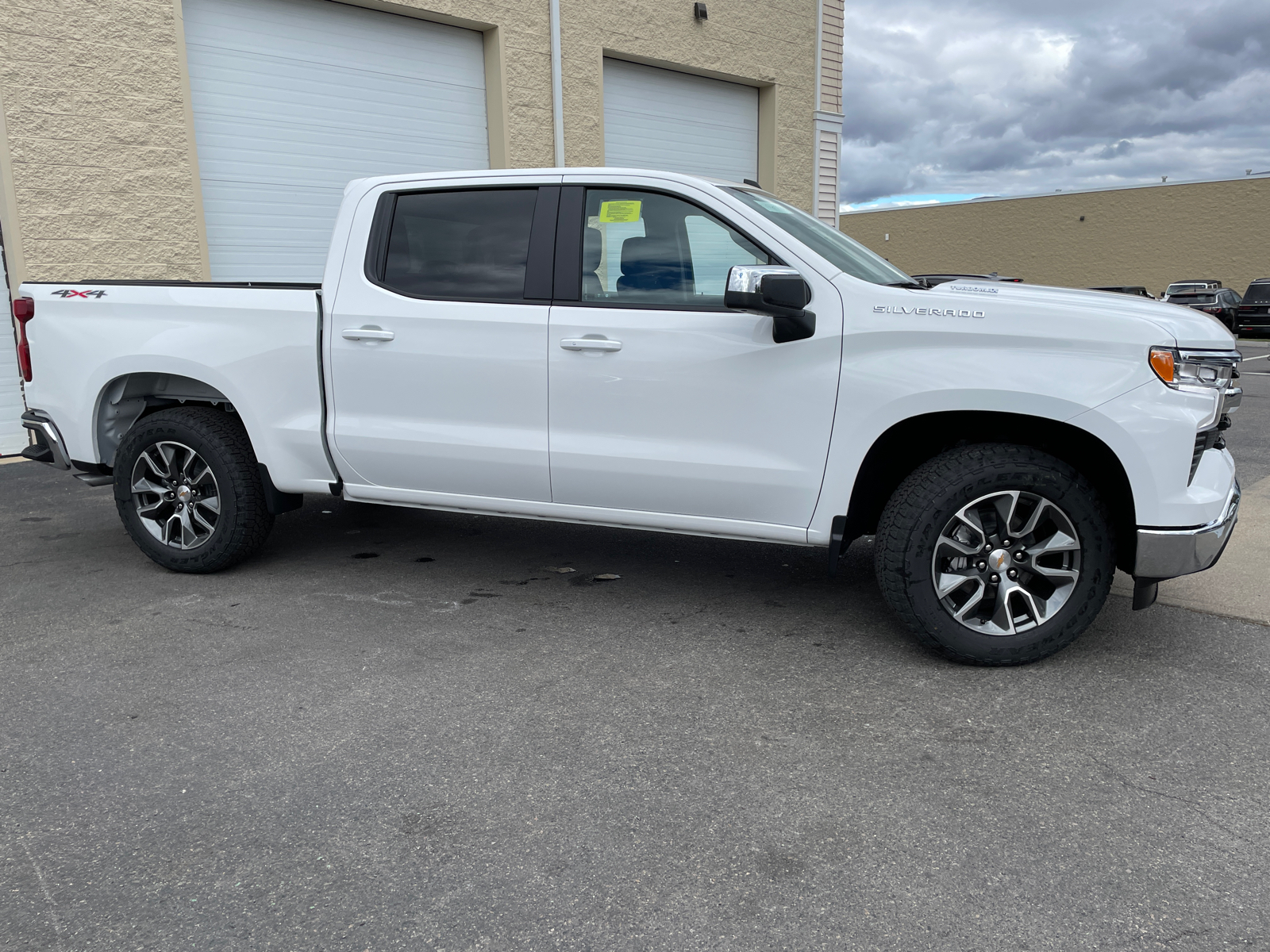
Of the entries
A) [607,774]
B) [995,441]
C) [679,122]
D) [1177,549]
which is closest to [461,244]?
[995,441]

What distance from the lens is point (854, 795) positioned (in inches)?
117

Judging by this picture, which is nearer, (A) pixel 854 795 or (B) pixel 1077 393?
(A) pixel 854 795

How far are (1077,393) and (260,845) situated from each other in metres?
3.03

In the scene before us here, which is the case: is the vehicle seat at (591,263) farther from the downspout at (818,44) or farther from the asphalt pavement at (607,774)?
the downspout at (818,44)

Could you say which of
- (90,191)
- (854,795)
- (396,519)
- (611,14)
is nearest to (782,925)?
(854,795)

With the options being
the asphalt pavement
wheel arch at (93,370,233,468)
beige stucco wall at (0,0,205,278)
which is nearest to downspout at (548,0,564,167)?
beige stucco wall at (0,0,205,278)

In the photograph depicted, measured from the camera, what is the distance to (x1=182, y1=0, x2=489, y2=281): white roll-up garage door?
921cm

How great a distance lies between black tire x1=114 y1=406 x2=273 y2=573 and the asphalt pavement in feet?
0.74

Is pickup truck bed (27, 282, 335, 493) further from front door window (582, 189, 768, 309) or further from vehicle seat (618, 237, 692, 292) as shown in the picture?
vehicle seat (618, 237, 692, 292)

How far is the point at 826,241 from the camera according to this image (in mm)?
4375

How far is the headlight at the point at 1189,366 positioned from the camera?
353cm

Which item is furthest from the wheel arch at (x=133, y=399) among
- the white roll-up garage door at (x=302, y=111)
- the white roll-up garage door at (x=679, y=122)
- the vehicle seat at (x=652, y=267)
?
the white roll-up garage door at (x=679, y=122)

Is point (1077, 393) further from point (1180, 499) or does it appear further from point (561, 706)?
point (561, 706)

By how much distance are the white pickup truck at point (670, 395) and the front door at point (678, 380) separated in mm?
10
